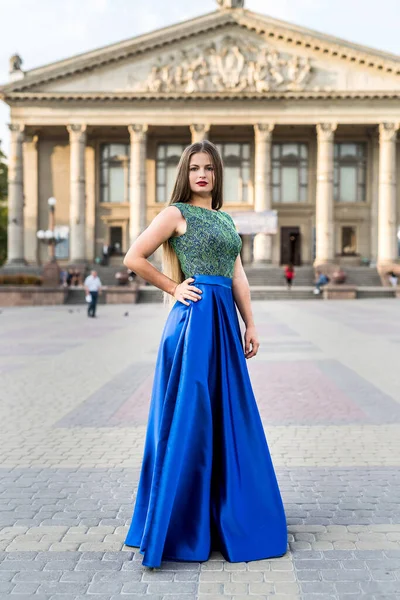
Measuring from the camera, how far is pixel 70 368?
12336 mm

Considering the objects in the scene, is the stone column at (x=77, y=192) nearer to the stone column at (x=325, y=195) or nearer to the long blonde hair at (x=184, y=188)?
the stone column at (x=325, y=195)

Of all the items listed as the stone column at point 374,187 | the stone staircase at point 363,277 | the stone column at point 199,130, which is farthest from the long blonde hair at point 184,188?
the stone column at point 374,187

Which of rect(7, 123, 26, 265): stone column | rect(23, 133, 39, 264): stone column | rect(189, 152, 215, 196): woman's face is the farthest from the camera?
rect(23, 133, 39, 264): stone column

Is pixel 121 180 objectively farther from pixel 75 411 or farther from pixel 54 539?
pixel 54 539

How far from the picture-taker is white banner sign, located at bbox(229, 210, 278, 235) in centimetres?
4728

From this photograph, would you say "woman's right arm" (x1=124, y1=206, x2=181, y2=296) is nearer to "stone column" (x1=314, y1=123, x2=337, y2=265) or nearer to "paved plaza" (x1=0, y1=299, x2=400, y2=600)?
"paved plaza" (x1=0, y1=299, x2=400, y2=600)

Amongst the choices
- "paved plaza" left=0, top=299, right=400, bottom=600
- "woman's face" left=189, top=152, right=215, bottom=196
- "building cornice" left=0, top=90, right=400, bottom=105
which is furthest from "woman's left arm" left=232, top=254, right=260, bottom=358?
"building cornice" left=0, top=90, right=400, bottom=105

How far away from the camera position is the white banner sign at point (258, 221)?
47281 mm

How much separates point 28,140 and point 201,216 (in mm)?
55370

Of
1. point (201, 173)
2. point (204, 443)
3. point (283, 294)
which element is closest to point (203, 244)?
point (201, 173)

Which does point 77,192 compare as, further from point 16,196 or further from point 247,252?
point 247,252

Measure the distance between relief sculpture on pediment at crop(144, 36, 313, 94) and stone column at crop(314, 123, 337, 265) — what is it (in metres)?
4.12

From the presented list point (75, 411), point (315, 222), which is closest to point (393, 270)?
point (315, 222)

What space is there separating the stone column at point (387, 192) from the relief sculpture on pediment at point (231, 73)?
7.63 m
